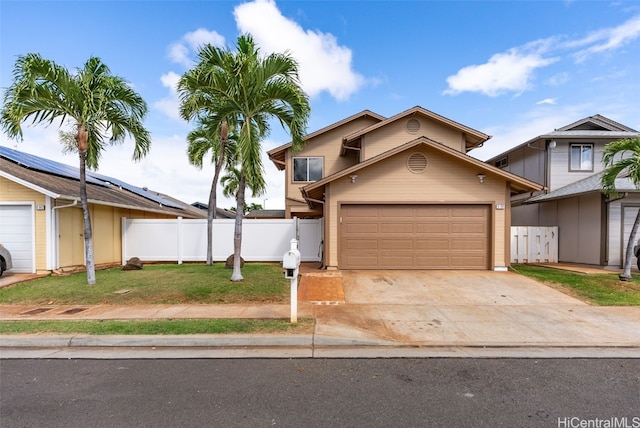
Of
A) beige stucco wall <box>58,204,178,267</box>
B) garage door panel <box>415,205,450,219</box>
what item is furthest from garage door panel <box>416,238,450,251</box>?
beige stucco wall <box>58,204,178,267</box>

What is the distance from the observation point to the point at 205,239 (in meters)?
13.5

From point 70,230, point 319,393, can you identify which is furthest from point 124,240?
point 319,393

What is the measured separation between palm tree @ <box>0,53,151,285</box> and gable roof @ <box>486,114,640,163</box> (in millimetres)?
16545

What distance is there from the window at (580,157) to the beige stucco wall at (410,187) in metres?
6.73

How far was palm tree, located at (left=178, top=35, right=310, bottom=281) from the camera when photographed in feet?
26.5

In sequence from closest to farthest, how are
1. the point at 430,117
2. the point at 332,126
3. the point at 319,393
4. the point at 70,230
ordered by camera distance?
the point at 319,393 → the point at 70,230 → the point at 430,117 → the point at 332,126

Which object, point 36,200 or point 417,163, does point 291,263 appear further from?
point 36,200

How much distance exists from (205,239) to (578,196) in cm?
1544

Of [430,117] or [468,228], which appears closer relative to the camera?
[468,228]

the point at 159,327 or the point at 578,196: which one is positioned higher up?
the point at 578,196

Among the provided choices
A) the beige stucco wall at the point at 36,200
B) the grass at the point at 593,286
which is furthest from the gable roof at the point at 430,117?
the beige stucco wall at the point at 36,200

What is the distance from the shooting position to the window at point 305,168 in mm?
16688

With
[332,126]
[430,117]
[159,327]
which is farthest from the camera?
[332,126]

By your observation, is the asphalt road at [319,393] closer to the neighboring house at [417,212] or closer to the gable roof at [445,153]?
the neighboring house at [417,212]
